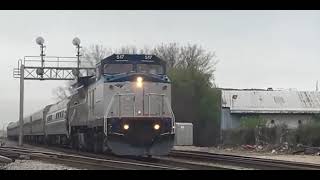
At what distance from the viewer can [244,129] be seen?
42.4 metres

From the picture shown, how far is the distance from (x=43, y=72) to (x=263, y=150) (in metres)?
18.3

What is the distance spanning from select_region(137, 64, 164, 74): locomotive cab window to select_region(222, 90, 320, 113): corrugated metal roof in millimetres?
37162

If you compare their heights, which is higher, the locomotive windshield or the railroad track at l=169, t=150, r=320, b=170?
the locomotive windshield

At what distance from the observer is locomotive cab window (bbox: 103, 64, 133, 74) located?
21.5 metres

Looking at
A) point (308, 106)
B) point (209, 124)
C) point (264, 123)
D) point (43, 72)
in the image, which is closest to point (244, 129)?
point (264, 123)

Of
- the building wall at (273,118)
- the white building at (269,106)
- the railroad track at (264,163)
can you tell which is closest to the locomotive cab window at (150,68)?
the railroad track at (264,163)

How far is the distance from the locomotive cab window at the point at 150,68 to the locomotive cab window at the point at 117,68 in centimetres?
38

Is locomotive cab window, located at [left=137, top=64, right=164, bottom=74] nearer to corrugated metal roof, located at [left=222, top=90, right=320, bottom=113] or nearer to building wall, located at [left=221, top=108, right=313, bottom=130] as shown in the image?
building wall, located at [left=221, top=108, right=313, bottom=130]

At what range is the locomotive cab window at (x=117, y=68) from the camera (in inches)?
847

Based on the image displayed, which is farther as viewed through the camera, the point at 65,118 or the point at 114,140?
the point at 65,118

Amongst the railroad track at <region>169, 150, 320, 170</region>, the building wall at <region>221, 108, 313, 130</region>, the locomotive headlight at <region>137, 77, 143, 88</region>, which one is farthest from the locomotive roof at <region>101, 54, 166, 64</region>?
the building wall at <region>221, 108, 313, 130</region>

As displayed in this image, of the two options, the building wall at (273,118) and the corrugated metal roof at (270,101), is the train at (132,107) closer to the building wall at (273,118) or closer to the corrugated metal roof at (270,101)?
the building wall at (273,118)
